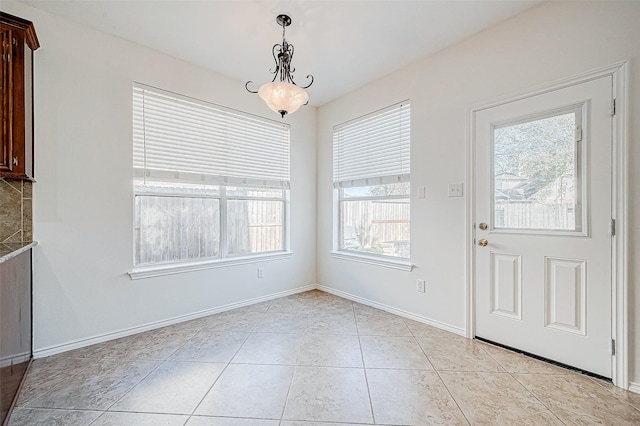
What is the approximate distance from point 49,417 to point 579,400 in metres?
3.09

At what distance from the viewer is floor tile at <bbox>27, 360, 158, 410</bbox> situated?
163 cm

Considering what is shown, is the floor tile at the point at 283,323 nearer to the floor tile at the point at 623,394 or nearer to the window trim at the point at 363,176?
the window trim at the point at 363,176

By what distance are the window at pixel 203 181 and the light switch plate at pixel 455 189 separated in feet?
6.89

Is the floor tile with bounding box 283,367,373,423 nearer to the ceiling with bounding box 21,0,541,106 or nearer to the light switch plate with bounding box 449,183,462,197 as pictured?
the light switch plate with bounding box 449,183,462,197

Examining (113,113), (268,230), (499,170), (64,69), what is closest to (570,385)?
(499,170)

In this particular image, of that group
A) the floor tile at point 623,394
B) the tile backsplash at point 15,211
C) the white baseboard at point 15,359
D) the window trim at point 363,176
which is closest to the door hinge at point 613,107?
the window trim at point 363,176

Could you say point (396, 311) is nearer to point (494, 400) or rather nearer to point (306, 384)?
point (494, 400)

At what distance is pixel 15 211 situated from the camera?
2.07 meters

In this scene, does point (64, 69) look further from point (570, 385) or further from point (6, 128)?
point (570, 385)

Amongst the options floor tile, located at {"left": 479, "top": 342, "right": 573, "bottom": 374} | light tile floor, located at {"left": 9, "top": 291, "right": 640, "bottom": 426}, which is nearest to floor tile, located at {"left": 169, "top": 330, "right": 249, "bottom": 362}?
light tile floor, located at {"left": 9, "top": 291, "right": 640, "bottom": 426}

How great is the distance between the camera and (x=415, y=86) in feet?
9.59

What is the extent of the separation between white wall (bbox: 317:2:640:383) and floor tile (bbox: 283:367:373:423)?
132 cm

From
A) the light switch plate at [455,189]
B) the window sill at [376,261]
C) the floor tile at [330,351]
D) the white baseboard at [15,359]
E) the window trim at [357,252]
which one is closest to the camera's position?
the white baseboard at [15,359]

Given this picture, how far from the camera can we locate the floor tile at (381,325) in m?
2.63
